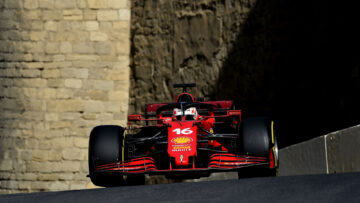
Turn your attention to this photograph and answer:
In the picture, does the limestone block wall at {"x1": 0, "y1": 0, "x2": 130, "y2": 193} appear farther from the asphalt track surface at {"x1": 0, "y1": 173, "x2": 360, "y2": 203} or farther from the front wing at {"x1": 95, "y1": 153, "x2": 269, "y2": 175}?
the asphalt track surface at {"x1": 0, "y1": 173, "x2": 360, "y2": 203}

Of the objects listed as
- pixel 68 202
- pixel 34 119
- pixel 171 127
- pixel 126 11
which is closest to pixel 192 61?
pixel 126 11

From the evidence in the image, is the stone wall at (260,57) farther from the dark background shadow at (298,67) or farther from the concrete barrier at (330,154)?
the concrete barrier at (330,154)

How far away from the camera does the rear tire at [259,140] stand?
6223mm

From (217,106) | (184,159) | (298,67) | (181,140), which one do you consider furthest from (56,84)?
(184,159)

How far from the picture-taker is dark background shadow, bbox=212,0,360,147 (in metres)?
9.91

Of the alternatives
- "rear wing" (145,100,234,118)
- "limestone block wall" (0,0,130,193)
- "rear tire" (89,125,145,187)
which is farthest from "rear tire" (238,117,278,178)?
"limestone block wall" (0,0,130,193)

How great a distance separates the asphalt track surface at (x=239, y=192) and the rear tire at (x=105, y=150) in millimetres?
957

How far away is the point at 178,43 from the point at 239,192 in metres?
9.72

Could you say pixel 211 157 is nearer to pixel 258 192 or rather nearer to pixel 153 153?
pixel 153 153

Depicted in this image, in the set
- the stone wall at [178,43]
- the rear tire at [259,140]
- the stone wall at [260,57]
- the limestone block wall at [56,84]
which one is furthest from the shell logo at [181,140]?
the limestone block wall at [56,84]

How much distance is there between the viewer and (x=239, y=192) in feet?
15.3

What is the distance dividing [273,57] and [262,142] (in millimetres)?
5765

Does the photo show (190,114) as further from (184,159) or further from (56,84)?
(56,84)

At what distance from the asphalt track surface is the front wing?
831mm
